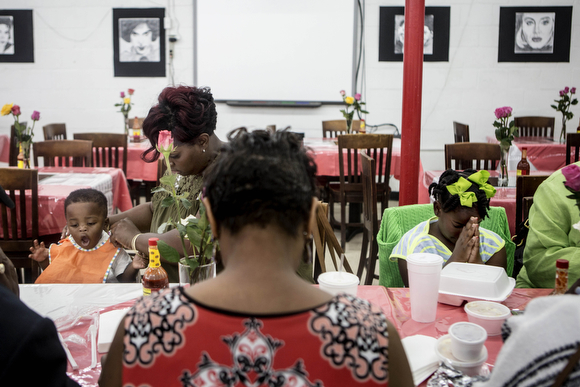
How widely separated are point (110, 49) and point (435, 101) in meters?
3.78

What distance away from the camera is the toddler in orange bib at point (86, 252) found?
2.00 metres

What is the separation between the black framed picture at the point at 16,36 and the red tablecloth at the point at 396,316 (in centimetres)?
552

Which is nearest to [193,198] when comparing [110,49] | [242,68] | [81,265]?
[81,265]

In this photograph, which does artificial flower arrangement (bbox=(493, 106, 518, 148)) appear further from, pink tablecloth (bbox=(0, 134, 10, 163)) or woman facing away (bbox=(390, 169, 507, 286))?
pink tablecloth (bbox=(0, 134, 10, 163))

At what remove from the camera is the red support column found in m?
2.62

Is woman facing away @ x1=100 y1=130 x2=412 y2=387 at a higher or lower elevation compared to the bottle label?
higher

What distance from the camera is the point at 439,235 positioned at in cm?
184

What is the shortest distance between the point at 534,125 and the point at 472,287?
5047mm

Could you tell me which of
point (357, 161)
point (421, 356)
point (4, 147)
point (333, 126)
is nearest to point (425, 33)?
point (333, 126)

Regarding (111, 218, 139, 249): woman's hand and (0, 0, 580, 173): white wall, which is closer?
(111, 218, 139, 249): woman's hand

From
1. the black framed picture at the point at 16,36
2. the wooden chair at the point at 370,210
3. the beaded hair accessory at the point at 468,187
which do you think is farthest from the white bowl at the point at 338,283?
the black framed picture at the point at 16,36

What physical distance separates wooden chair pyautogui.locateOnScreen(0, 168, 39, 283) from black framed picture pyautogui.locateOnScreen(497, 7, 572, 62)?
5140 millimetres

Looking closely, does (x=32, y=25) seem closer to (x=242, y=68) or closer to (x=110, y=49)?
(x=110, y=49)

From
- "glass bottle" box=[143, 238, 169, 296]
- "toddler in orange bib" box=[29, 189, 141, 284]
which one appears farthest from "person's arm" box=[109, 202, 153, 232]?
"glass bottle" box=[143, 238, 169, 296]
